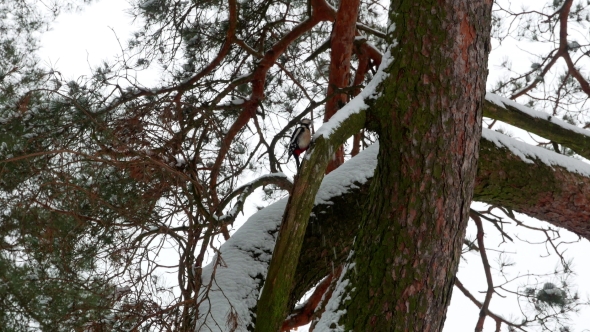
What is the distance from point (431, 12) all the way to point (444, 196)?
0.64m

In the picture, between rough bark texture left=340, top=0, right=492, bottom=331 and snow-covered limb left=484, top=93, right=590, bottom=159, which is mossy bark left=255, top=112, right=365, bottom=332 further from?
snow-covered limb left=484, top=93, right=590, bottom=159

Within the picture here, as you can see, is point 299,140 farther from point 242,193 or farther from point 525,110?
point 525,110

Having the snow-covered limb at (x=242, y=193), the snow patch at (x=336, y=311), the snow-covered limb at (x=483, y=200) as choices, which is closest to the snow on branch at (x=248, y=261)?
the snow-covered limb at (x=483, y=200)

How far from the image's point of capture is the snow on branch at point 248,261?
7.14ft

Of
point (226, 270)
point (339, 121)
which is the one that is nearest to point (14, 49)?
point (226, 270)

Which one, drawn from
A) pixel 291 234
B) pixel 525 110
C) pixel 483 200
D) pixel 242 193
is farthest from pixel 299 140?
pixel 291 234

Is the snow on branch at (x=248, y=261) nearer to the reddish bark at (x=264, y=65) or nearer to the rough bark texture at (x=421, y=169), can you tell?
the rough bark texture at (x=421, y=169)

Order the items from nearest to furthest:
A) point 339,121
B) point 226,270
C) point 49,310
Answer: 1. point 339,121
2. point 226,270
3. point 49,310

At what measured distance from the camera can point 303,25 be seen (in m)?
4.12

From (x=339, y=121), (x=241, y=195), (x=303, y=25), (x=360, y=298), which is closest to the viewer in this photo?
(x=360, y=298)

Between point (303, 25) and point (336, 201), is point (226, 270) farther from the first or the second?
point (303, 25)

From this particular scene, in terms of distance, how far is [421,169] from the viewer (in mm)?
1795

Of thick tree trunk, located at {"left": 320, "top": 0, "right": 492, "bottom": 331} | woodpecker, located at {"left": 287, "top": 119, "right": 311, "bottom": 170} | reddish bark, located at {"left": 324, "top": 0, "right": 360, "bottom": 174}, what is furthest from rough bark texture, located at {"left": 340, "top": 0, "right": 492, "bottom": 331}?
reddish bark, located at {"left": 324, "top": 0, "right": 360, "bottom": 174}

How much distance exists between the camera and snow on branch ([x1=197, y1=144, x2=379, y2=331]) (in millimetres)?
2176
